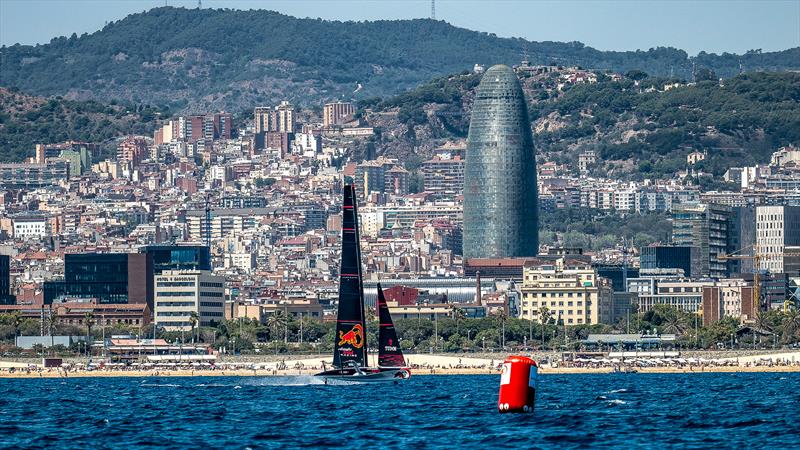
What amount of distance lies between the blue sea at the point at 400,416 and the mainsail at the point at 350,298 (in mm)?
2027

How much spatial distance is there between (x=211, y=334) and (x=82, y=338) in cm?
1057

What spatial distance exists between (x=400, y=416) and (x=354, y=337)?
68.8 ft

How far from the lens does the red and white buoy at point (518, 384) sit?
81812 mm

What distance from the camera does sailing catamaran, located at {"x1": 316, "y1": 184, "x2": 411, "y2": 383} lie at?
371 feet

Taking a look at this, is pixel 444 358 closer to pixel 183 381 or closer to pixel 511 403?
pixel 183 381

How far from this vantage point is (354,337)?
11406 cm

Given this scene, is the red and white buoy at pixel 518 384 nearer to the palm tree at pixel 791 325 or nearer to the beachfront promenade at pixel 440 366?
the beachfront promenade at pixel 440 366

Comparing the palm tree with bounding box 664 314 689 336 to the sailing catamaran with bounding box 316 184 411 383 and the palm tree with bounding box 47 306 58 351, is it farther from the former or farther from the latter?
the sailing catamaran with bounding box 316 184 411 383

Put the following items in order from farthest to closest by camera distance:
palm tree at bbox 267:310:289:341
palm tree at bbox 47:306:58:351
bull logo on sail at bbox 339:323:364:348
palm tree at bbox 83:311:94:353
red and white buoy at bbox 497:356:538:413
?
palm tree at bbox 267:310:289:341 < palm tree at bbox 83:311:94:353 < palm tree at bbox 47:306:58:351 < bull logo on sail at bbox 339:323:364:348 < red and white buoy at bbox 497:356:538:413

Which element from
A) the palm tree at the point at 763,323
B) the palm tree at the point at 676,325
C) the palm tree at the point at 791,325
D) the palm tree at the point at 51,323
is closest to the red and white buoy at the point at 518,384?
the palm tree at the point at 791,325

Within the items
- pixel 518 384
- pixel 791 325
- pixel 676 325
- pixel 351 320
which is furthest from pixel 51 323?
pixel 518 384

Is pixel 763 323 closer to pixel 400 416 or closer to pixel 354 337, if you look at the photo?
pixel 354 337

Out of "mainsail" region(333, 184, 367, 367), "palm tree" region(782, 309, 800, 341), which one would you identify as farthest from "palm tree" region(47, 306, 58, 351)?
"mainsail" region(333, 184, 367, 367)

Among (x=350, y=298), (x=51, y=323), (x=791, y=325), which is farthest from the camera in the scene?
(x=51, y=323)
